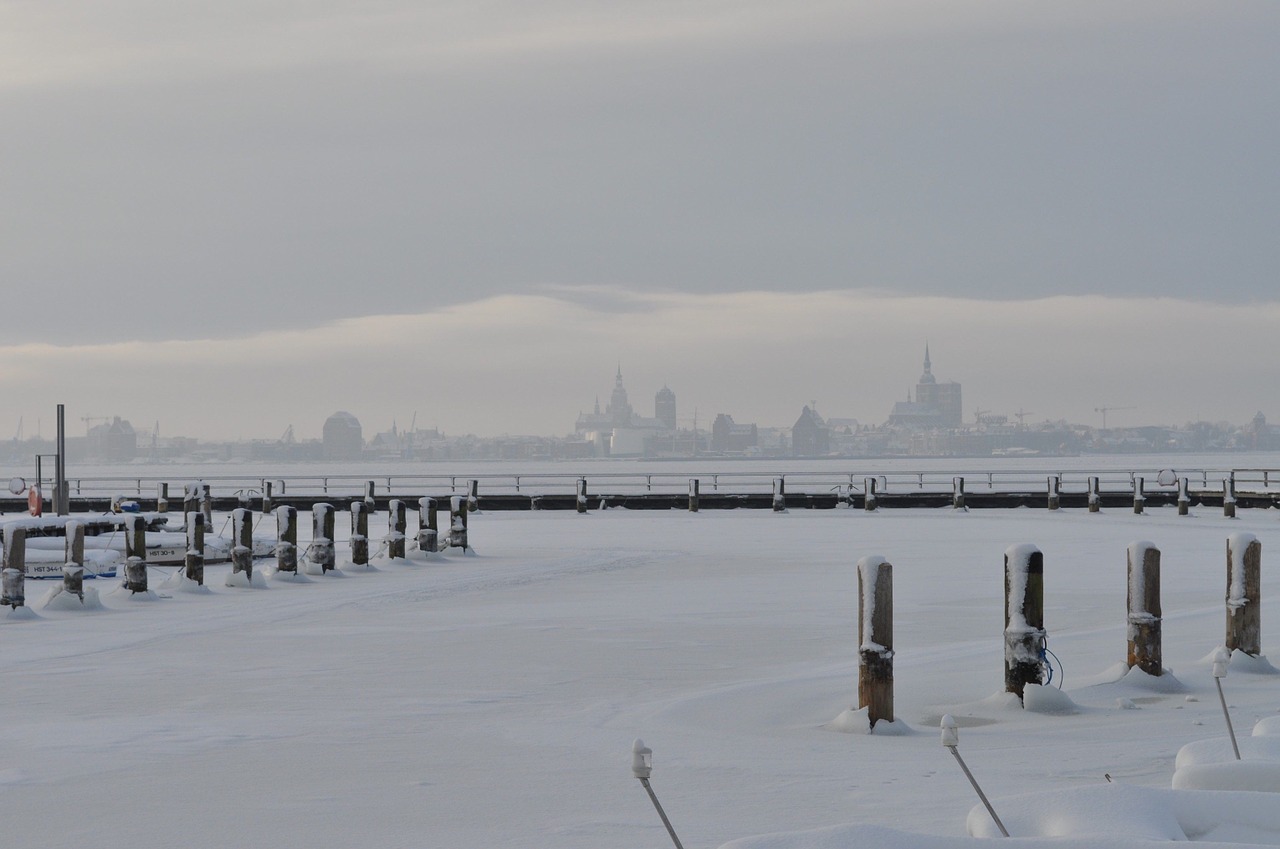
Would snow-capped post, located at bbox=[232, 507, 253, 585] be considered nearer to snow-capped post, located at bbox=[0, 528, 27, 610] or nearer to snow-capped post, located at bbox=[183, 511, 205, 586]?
snow-capped post, located at bbox=[183, 511, 205, 586]

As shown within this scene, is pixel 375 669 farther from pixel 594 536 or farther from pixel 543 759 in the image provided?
pixel 594 536

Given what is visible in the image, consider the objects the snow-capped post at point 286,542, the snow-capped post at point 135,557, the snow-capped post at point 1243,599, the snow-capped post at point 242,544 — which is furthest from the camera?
the snow-capped post at point 286,542

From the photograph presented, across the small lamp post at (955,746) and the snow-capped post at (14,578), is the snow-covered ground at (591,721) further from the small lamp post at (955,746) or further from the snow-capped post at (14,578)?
the snow-capped post at (14,578)

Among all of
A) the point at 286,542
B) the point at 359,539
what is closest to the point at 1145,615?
the point at 286,542

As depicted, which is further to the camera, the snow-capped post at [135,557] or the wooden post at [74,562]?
the snow-capped post at [135,557]

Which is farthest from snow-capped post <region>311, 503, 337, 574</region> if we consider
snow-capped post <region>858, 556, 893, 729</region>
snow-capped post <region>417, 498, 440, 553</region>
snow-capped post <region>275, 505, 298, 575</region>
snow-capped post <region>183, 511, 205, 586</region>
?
snow-capped post <region>858, 556, 893, 729</region>

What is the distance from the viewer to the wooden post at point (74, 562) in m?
19.5

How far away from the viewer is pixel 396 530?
1134 inches

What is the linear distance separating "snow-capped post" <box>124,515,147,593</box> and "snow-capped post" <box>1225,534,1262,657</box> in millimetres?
14347

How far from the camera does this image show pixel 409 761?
9570mm

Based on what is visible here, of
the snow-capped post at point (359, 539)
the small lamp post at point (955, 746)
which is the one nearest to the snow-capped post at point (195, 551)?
the snow-capped post at point (359, 539)

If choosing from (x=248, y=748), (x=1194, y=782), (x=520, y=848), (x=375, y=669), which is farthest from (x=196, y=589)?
(x=1194, y=782)

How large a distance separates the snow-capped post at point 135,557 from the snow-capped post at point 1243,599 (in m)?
14.3

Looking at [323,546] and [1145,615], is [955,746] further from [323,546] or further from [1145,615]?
[323,546]
